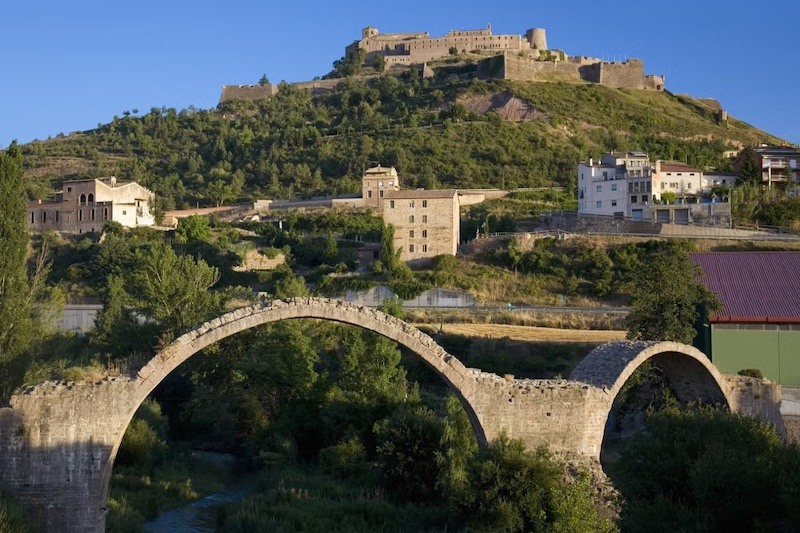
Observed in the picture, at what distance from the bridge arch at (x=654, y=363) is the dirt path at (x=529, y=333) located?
11.3 m

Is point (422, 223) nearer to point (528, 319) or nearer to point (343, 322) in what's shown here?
point (528, 319)

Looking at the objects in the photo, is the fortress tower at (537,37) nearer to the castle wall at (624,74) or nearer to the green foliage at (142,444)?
the castle wall at (624,74)

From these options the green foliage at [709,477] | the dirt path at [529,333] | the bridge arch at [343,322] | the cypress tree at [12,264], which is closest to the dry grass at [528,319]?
the dirt path at [529,333]

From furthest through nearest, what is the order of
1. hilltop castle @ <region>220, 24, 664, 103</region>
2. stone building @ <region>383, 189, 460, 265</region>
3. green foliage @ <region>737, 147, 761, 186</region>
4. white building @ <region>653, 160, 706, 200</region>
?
hilltop castle @ <region>220, 24, 664, 103</region>, green foliage @ <region>737, 147, 761, 186</region>, white building @ <region>653, 160, 706, 200</region>, stone building @ <region>383, 189, 460, 265</region>

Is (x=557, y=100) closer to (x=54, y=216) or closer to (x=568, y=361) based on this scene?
(x=54, y=216)

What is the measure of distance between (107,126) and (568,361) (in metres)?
86.8

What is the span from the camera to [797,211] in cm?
4875

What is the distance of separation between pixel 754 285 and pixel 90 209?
48.0 m

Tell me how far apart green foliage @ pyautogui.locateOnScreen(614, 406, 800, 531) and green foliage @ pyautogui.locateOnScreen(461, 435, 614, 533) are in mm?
750

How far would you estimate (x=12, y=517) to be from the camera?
1133cm

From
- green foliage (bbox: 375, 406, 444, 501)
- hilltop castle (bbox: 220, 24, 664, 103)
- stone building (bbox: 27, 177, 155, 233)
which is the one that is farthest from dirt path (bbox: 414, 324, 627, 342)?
hilltop castle (bbox: 220, 24, 664, 103)

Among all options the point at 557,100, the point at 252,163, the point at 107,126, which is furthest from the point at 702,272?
the point at 107,126

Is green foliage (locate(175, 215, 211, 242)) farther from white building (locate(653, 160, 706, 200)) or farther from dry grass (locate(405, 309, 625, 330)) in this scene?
white building (locate(653, 160, 706, 200))

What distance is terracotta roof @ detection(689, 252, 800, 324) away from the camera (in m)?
22.0
